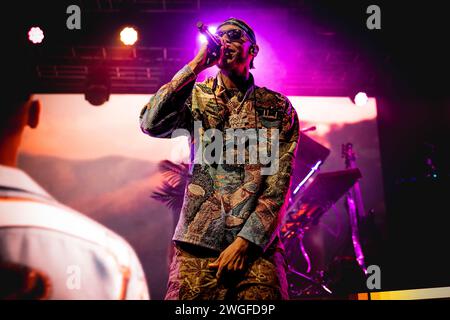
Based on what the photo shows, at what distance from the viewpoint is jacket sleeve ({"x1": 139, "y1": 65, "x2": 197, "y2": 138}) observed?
179 centimetres

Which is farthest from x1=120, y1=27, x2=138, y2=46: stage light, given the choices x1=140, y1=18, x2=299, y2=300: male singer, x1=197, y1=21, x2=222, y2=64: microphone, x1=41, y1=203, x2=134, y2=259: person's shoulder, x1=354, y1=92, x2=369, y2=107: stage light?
x1=197, y1=21, x2=222, y2=64: microphone

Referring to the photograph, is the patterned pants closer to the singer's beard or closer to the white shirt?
the singer's beard

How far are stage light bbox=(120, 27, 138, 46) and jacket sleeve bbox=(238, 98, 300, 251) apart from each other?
4.32 m

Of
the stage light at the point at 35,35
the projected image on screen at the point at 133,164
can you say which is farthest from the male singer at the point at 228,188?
the stage light at the point at 35,35

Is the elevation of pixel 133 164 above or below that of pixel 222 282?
above

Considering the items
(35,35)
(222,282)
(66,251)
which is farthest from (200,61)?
(35,35)

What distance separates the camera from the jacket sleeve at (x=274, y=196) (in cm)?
166

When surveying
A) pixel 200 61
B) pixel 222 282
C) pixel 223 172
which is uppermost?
pixel 200 61

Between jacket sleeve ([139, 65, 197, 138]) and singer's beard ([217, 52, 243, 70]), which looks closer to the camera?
jacket sleeve ([139, 65, 197, 138])

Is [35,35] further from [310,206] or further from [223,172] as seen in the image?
[223,172]

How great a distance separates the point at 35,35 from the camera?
5875mm

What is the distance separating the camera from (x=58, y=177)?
233 inches

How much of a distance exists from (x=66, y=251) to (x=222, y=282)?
3.89m

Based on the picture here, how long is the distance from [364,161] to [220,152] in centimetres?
482
